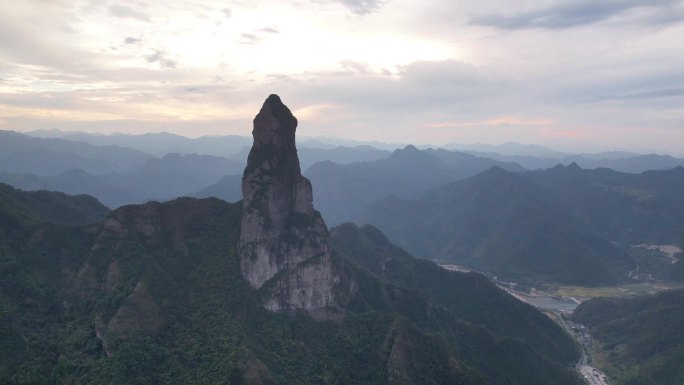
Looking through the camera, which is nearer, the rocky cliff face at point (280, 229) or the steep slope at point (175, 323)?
the steep slope at point (175, 323)

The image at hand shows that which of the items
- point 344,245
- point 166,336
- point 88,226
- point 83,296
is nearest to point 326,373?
point 166,336

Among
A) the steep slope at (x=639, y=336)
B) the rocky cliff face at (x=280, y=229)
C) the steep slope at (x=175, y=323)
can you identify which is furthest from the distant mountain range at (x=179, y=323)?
the steep slope at (x=639, y=336)

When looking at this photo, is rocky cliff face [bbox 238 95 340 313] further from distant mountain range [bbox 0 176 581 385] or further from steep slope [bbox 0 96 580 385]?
distant mountain range [bbox 0 176 581 385]

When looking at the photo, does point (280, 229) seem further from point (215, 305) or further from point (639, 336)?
point (639, 336)

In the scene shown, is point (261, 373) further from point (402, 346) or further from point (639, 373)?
point (639, 373)

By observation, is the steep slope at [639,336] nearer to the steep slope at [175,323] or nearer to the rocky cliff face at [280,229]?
the steep slope at [175,323]
